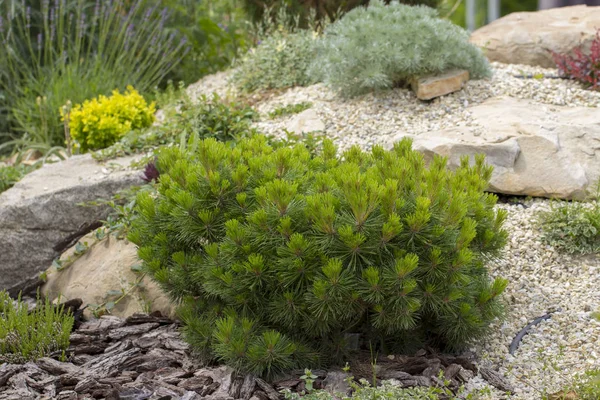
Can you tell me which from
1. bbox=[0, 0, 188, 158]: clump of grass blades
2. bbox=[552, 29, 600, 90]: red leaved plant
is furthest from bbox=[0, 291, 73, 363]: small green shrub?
bbox=[552, 29, 600, 90]: red leaved plant

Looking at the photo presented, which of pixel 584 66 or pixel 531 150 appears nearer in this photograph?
pixel 531 150

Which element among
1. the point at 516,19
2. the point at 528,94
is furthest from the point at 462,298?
the point at 516,19

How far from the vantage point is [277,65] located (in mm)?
7262

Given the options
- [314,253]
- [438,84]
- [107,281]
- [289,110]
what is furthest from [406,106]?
[314,253]

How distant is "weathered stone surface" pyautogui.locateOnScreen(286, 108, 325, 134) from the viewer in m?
5.81

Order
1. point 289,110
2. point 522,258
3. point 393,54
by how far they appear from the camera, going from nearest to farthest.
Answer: point 522,258
point 393,54
point 289,110

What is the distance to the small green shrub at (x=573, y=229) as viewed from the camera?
14.6 ft

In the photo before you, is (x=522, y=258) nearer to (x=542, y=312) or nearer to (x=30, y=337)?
(x=542, y=312)

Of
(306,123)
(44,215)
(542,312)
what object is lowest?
(542,312)

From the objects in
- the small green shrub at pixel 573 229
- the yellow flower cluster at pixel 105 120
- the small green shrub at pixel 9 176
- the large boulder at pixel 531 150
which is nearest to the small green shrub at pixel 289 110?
the large boulder at pixel 531 150

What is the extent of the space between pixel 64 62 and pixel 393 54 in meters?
3.63

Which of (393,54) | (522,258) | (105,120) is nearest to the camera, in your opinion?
(522,258)

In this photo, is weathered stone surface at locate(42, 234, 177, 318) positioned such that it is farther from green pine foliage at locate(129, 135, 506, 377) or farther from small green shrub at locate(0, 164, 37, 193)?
small green shrub at locate(0, 164, 37, 193)

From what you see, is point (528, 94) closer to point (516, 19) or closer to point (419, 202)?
point (516, 19)
